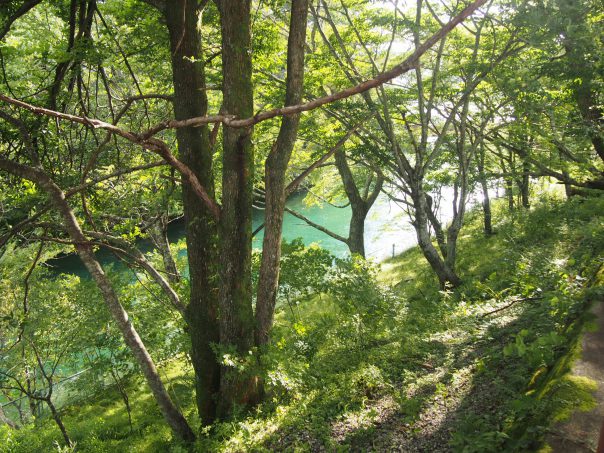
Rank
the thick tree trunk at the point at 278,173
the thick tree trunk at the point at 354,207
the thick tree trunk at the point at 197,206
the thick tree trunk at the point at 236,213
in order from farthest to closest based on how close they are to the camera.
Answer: the thick tree trunk at the point at 354,207 → the thick tree trunk at the point at 197,206 → the thick tree trunk at the point at 278,173 → the thick tree trunk at the point at 236,213

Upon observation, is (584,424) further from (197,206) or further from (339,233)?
(339,233)

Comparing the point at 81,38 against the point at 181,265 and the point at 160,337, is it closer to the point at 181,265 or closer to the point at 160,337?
the point at 160,337

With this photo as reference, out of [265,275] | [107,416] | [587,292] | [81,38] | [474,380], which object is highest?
[81,38]

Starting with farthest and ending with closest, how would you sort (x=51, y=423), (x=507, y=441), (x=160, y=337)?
(x=51, y=423), (x=160, y=337), (x=507, y=441)

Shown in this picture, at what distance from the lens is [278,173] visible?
523 cm

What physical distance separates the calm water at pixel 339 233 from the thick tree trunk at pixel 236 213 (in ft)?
51.5

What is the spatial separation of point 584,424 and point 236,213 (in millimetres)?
3801

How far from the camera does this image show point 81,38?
4758 millimetres

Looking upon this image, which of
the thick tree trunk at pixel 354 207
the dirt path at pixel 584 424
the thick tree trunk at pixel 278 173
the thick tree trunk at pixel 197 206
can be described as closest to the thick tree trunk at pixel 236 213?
the thick tree trunk at pixel 278 173

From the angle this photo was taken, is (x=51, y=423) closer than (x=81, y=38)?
No

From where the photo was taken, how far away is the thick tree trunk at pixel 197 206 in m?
5.15

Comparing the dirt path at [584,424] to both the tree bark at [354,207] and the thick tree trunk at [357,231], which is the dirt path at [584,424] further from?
the thick tree trunk at [357,231]

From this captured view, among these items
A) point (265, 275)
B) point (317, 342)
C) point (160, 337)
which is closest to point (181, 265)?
point (160, 337)

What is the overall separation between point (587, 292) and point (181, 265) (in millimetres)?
10493
